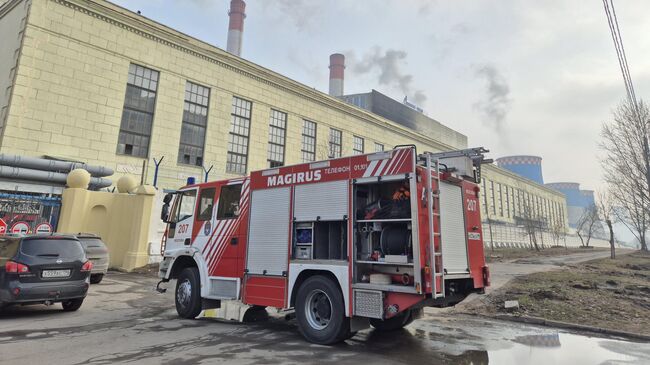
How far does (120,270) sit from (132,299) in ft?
23.8

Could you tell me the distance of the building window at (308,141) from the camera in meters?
35.8

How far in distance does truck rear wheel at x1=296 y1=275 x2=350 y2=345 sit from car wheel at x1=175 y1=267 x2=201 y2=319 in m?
3.00

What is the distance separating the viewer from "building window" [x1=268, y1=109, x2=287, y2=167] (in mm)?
33094

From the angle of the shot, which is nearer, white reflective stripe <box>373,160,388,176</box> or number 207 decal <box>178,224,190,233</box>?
white reflective stripe <box>373,160,388,176</box>

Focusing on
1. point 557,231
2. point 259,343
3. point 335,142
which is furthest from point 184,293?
point 557,231

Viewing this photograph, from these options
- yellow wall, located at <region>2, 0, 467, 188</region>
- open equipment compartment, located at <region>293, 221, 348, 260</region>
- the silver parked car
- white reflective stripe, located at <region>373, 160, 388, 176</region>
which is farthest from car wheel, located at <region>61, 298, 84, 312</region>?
yellow wall, located at <region>2, 0, 467, 188</region>

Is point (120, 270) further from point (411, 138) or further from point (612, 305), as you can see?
point (411, 138)

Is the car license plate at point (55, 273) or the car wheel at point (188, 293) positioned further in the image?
the car wheel at point (188, 293)

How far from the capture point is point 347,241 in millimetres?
6340

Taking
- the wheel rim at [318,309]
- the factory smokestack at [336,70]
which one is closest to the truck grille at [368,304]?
the wheel rim at [318,309]

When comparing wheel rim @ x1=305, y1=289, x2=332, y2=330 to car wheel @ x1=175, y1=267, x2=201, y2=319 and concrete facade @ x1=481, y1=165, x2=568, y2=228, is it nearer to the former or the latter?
car wheel @ x1=175, y1=267, x2=201, y2=319

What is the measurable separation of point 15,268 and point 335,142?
32.7 m

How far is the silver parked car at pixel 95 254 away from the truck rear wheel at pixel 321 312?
33.1ft

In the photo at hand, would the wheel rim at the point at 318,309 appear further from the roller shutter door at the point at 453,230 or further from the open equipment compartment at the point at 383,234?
the roller shutter door at the point at 453,230
